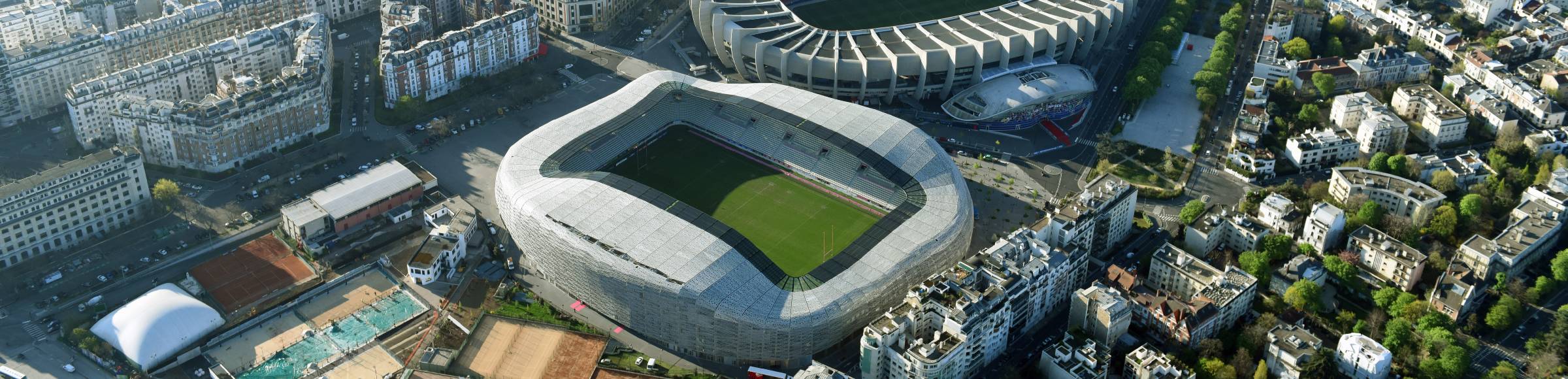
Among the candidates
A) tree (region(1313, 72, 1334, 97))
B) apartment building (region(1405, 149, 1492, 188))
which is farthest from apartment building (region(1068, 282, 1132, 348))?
tree (region(1313, 72, 1334, 97))

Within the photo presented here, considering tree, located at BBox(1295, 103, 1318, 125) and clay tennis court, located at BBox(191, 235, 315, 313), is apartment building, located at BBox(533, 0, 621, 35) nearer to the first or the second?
clay tennis court, located at BBox(191, 235, 315, 313)

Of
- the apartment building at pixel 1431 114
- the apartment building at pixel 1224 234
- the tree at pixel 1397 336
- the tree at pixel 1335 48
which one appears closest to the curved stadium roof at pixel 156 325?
the apartment building at pixel 1224 234

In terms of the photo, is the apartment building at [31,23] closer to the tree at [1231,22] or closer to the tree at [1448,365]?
the tree at [1231,22]

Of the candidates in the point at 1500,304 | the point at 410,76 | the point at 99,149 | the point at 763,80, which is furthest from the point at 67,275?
the point at 1500,304

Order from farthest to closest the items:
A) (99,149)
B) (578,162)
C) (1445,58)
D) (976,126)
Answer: (1445,58)
(976,126)
(99,149)
(578,162)

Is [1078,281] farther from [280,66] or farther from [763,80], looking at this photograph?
[280,66]

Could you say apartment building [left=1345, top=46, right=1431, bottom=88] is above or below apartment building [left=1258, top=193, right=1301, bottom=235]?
above

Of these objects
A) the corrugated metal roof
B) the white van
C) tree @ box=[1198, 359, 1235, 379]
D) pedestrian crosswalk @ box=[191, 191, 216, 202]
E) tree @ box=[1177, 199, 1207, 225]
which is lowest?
the white van
